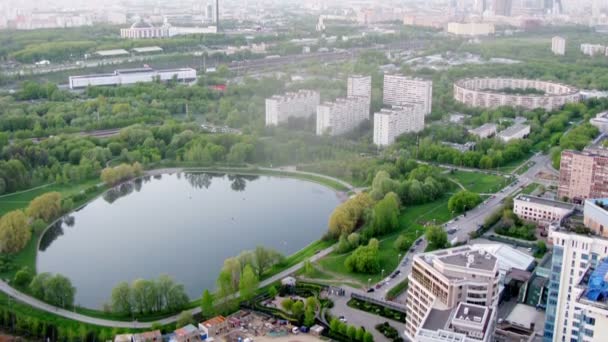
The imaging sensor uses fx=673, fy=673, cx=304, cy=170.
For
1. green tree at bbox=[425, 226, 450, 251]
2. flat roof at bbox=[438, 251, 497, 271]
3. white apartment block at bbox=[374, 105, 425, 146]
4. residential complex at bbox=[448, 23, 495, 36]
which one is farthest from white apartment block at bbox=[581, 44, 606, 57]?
flat roof at bbox=[438, 251, 497, 271]

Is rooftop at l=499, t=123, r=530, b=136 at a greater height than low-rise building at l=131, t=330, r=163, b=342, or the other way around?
rooftop at l=499, t=123, r=530, b=136

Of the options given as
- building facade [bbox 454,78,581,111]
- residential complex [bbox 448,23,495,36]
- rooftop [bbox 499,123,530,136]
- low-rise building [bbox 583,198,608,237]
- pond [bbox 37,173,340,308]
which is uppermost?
residential complex [bbox 448,23,495,36]

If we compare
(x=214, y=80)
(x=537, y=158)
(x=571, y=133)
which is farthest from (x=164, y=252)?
(x=214, y=80)

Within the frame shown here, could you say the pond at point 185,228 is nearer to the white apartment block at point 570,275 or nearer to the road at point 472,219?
the road at point 472,219

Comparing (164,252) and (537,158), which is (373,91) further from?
(164,252)

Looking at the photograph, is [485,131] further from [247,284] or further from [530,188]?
[247,284]

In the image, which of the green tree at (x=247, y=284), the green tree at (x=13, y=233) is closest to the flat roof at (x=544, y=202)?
the green tree at (x=247, y=284)

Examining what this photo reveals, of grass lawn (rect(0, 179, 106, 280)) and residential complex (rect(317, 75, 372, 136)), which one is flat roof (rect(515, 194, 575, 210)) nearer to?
residential complex (rect(317, 75, 372, 136))
